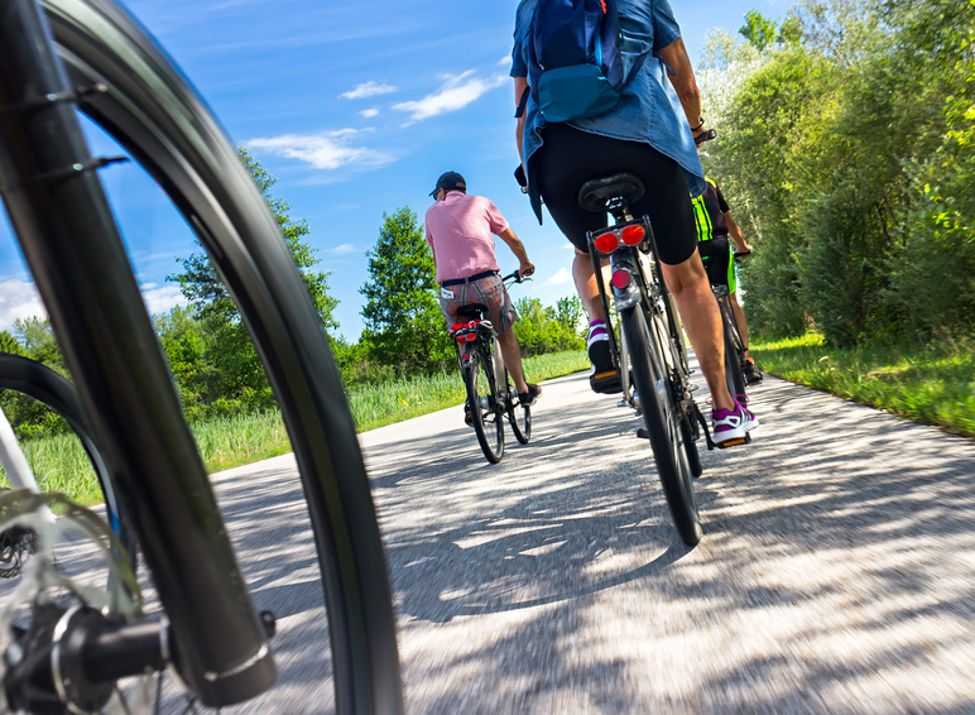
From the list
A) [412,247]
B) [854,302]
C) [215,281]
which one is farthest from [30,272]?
[412,247]

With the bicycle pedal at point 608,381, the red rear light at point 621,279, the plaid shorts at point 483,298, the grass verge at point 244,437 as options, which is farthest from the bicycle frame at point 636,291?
the plaid shorts at point 483,298

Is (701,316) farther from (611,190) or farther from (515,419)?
(515,419)

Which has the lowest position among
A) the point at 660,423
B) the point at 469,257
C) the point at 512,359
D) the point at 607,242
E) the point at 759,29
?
the point at 660,423

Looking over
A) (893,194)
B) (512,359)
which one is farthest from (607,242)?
(893,194)

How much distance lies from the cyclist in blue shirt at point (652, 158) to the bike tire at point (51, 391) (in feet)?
7.04

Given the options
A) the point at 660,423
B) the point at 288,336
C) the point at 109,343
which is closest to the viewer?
the point at 109,343

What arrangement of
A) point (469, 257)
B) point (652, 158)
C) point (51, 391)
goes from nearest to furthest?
point (51, 391) → point (652, 158) → point (469, 257)

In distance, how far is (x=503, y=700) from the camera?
1964 millimetres

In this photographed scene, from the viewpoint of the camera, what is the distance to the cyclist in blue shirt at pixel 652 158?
320 cm

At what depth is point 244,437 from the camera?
28.1ft

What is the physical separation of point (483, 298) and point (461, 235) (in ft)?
1.77

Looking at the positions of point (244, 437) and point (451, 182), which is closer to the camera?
point (451, 182)

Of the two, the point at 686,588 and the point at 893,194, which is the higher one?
the point at 893,194

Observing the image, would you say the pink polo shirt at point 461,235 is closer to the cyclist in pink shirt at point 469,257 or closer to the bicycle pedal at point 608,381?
the cyclist in pink shirt at point 469,257
